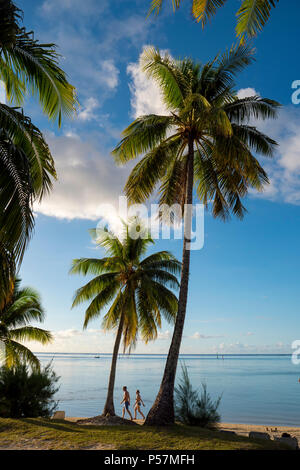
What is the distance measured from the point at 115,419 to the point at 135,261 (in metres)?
7.24

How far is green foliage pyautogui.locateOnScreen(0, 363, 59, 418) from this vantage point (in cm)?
1202

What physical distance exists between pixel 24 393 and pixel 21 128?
28.8 ft

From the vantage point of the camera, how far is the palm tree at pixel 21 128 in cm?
657

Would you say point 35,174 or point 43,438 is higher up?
point 35,174

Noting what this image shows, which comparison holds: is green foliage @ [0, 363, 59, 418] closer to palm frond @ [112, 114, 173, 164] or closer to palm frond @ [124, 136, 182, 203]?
palm frond @ [124, 136, 182, 203]

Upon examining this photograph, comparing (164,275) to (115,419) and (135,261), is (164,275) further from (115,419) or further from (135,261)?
(115,419)

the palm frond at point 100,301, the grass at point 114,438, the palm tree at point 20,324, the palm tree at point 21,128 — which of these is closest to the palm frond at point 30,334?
the palm tree at point 20,324

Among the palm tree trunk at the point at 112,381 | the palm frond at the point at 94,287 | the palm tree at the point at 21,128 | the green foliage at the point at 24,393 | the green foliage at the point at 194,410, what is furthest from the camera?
the palm frond at the point at 94,287

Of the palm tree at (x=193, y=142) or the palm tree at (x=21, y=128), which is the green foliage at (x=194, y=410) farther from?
Answer: the palm tree at (x=21, y=128)

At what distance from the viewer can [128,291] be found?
1836 centimetres

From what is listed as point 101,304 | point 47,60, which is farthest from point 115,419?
point 47,60

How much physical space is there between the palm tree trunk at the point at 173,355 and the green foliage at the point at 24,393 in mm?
4054

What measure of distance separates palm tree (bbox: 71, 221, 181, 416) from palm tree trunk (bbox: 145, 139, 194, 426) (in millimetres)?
5407
